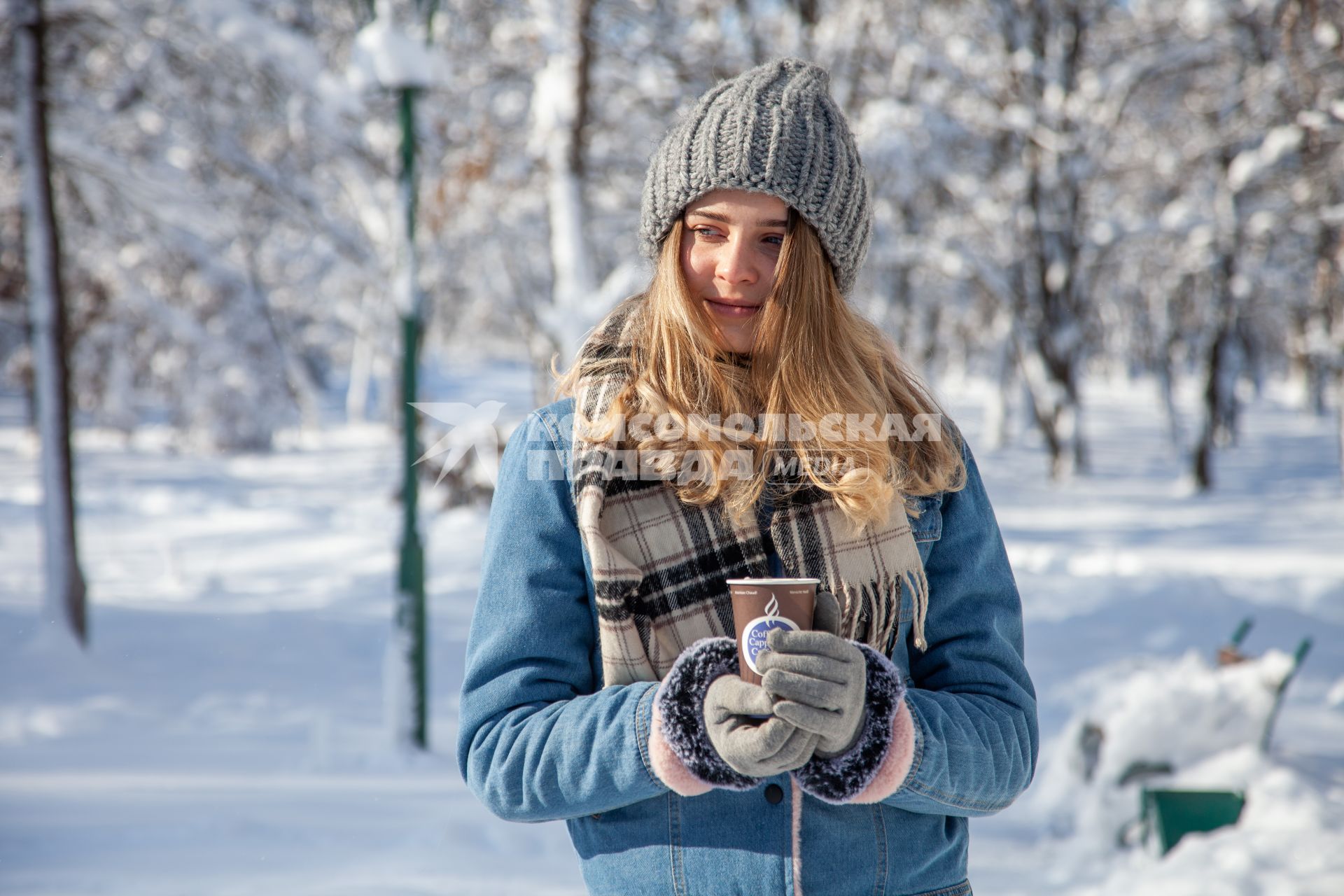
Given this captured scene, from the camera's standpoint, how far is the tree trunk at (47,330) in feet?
26.9

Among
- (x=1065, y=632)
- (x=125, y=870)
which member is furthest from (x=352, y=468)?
(x=125, y=870)

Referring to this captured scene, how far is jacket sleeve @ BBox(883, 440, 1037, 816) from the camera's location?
1.52m

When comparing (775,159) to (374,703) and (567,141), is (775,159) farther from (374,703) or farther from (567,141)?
(567,141)

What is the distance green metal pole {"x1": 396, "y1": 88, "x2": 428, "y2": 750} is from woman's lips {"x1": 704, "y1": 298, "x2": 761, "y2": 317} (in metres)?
4.80

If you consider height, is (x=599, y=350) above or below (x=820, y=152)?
below

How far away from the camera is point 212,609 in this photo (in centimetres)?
978

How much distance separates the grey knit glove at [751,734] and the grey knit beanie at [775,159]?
79 cm

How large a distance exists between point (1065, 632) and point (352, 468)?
16.1 metres

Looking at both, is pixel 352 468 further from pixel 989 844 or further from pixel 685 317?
pixel 685 317

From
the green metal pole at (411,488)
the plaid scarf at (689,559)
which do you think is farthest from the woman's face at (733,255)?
the green metal pole at (411,488)

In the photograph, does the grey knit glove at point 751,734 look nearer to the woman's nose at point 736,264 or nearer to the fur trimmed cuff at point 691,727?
the fur trimmed cuff at point 691,727

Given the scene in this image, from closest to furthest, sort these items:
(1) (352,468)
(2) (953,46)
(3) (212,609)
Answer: (3) (212,609), (2) (953,46), (1) (352,468)

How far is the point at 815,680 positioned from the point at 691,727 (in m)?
0.19

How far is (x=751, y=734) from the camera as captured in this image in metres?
1.35
